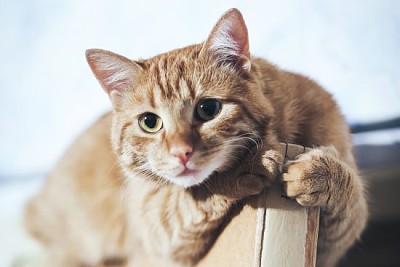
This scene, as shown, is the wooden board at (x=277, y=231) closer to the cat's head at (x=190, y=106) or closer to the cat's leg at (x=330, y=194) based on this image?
the cat's leg at (x=330, y=194)

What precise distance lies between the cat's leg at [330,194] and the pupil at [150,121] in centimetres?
36

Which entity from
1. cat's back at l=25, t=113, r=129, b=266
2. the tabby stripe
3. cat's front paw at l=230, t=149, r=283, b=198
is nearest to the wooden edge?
Answer: cat's front paw at l=230, t=149, r=283, b=198

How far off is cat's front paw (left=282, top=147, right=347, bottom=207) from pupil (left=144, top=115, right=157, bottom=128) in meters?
0.36

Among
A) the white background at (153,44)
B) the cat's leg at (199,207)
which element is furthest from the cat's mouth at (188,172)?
the white background at (153,44)

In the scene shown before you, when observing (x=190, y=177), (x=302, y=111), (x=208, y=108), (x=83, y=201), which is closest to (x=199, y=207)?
(x=190, y=177)

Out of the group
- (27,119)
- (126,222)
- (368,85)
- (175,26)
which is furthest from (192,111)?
(27,119)

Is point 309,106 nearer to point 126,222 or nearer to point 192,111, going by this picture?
point 192,111

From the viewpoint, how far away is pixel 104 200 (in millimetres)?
1984

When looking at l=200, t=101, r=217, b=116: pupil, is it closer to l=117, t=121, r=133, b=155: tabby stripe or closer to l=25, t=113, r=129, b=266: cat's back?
l=117, t=121, r=133, b=155: tabby stripe

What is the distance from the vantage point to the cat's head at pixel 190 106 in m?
1.18

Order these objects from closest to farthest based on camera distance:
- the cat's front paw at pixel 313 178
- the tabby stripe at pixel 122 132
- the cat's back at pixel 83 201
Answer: the cat's front paw at pixel 313 178 < the tabby stripe at pixel 122 132 < the cat's back at pixel 83 201

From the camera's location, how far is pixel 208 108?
122 cm

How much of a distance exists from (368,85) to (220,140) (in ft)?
3.81

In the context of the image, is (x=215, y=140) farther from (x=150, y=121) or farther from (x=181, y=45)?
(x=181, y=45)
